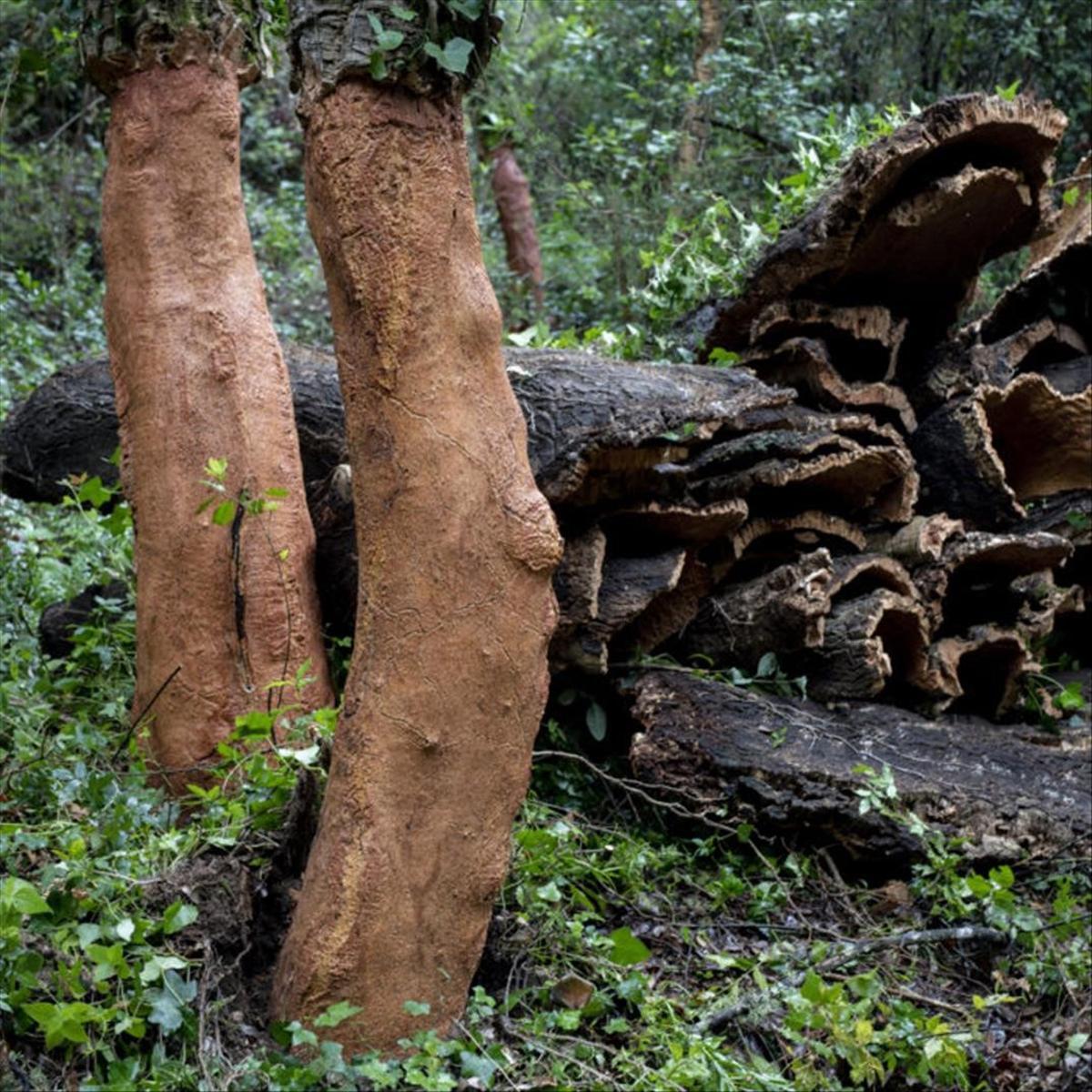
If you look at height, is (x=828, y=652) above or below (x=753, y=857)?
above

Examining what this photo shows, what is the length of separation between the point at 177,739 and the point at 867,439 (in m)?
2.61

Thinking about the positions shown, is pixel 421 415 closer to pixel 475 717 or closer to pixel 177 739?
pixel 475 717

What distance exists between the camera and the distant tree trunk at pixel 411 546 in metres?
3.13

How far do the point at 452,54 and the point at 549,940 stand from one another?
2.09m

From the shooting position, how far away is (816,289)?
5.61 m

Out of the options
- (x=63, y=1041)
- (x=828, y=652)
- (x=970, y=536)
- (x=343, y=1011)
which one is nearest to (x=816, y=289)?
(x=970, y=536)

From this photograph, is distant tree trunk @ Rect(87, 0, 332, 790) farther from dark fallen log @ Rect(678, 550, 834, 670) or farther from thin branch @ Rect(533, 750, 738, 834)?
dark fallen log @ Rect(678, 550, 834, 670)

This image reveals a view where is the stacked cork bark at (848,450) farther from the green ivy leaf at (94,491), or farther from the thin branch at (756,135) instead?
the thin branch at (756,135)

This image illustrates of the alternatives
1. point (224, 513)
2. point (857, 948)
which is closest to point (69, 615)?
point (224, 513)

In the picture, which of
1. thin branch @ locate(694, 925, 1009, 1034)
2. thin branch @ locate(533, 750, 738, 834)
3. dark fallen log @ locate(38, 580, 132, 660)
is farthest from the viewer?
dark fallen log @ locate(38, 580, 132, 660)

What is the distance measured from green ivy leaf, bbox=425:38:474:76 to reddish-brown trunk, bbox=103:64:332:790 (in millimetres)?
1487

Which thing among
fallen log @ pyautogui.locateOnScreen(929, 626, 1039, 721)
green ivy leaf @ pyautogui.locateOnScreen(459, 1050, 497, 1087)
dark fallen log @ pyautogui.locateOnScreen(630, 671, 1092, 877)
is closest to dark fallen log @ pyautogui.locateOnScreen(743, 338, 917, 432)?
fallen log @ pyautogui.locateOnScreen(929, 626, 1039, 721)

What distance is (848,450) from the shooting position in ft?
16.5

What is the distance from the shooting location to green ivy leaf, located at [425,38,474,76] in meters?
3.09
